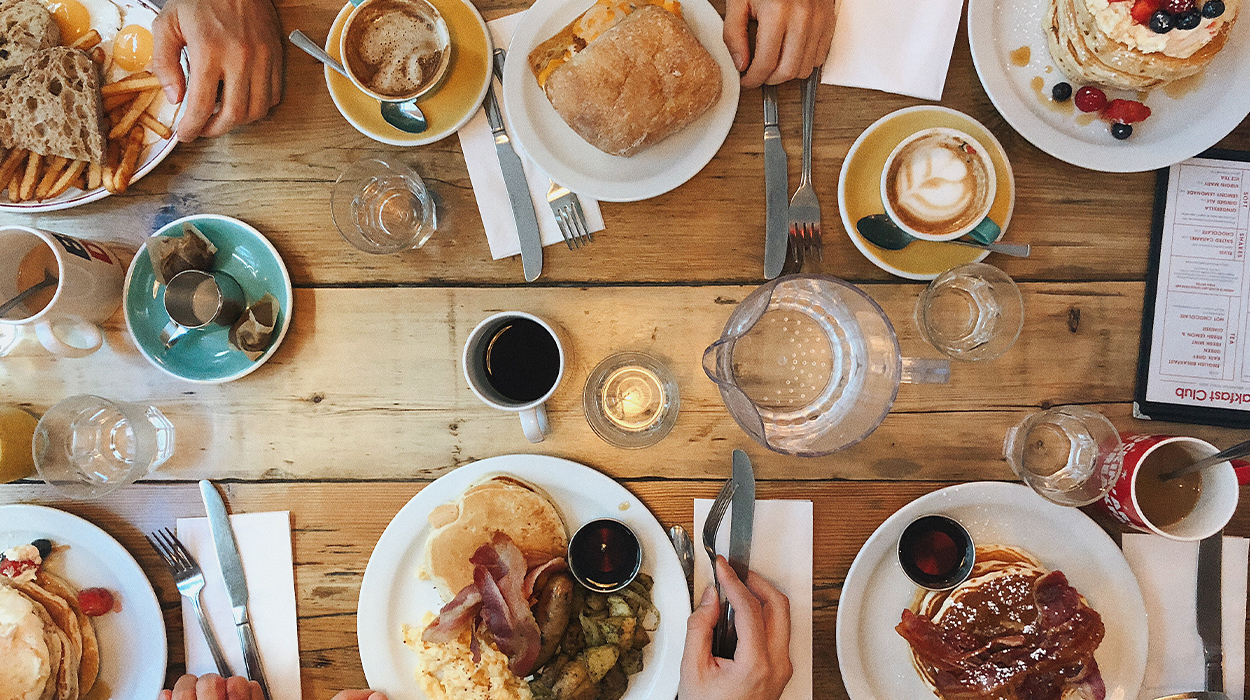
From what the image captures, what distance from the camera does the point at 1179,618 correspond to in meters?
1.40

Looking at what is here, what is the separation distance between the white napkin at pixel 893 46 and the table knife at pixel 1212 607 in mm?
1074

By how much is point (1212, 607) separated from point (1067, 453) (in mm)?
409

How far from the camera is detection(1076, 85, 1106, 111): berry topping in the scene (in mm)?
1349

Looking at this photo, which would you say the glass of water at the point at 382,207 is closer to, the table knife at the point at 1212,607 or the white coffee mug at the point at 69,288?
the white coffee mug at the point at 69,288

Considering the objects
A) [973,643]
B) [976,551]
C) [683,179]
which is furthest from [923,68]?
[973,643]

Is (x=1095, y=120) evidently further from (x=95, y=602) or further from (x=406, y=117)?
(x=95, y=602)

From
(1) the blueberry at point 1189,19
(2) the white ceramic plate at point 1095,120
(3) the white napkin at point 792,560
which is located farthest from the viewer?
(3) the white napkin at point 792,560

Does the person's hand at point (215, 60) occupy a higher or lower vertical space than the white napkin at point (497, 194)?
higher

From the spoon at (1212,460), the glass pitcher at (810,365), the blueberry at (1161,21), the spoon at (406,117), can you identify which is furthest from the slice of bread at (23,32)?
the spoon at (1212,460)

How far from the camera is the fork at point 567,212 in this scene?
1.44m

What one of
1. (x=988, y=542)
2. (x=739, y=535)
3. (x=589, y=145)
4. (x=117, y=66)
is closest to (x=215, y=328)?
(x=117, y=66)

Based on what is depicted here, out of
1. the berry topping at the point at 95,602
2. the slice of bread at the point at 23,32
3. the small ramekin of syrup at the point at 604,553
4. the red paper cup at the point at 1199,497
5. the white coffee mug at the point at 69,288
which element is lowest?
the berry topping at the point at 95,602

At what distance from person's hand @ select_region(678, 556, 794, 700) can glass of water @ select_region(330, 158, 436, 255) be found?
0.94 m

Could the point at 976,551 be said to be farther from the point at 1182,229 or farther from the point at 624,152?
the point at 624,152
